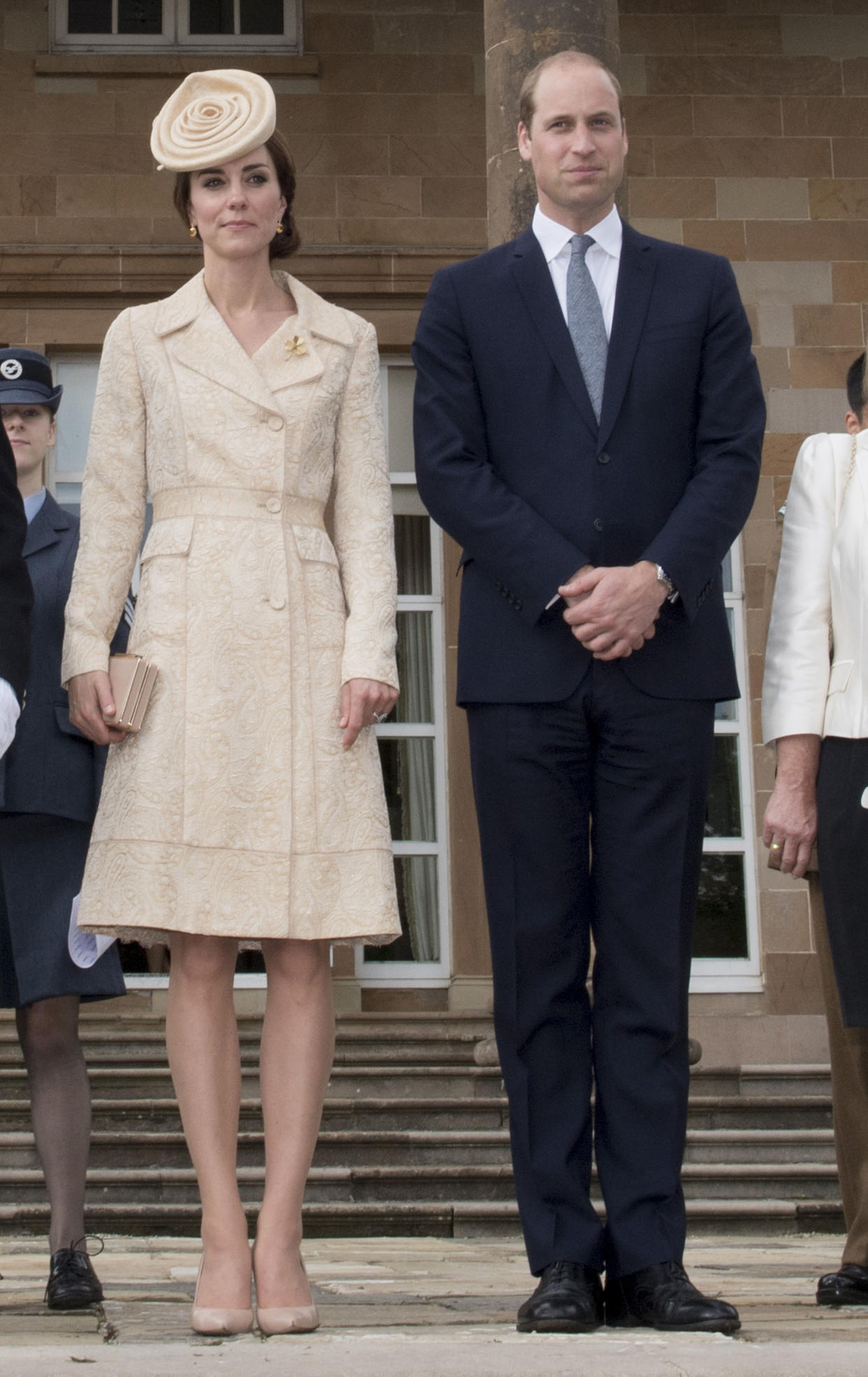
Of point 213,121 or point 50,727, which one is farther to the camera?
point 50,727

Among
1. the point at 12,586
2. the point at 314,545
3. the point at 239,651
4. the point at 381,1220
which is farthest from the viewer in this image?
the point at 381,1220

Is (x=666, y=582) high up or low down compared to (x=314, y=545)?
down

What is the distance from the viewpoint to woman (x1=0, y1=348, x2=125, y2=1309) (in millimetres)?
3826

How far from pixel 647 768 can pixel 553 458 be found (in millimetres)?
552

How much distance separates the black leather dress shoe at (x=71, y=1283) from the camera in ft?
11.7

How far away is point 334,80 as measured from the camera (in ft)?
31.2

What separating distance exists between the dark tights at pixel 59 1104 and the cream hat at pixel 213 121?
1.65 meters

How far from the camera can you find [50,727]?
3996 mm

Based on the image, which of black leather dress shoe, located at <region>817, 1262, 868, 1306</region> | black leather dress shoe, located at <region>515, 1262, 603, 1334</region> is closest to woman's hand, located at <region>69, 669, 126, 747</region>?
black leather dress shoe, located at <region>515, 1262, 603, 1334</region>

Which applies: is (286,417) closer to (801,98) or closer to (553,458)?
(553,458)

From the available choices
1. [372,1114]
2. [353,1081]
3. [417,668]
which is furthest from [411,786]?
[372,1114]

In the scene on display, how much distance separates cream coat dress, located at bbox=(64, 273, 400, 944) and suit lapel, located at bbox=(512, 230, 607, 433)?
38cm

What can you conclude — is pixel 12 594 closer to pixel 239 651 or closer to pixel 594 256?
pixel 239 651

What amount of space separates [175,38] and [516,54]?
3.84m
